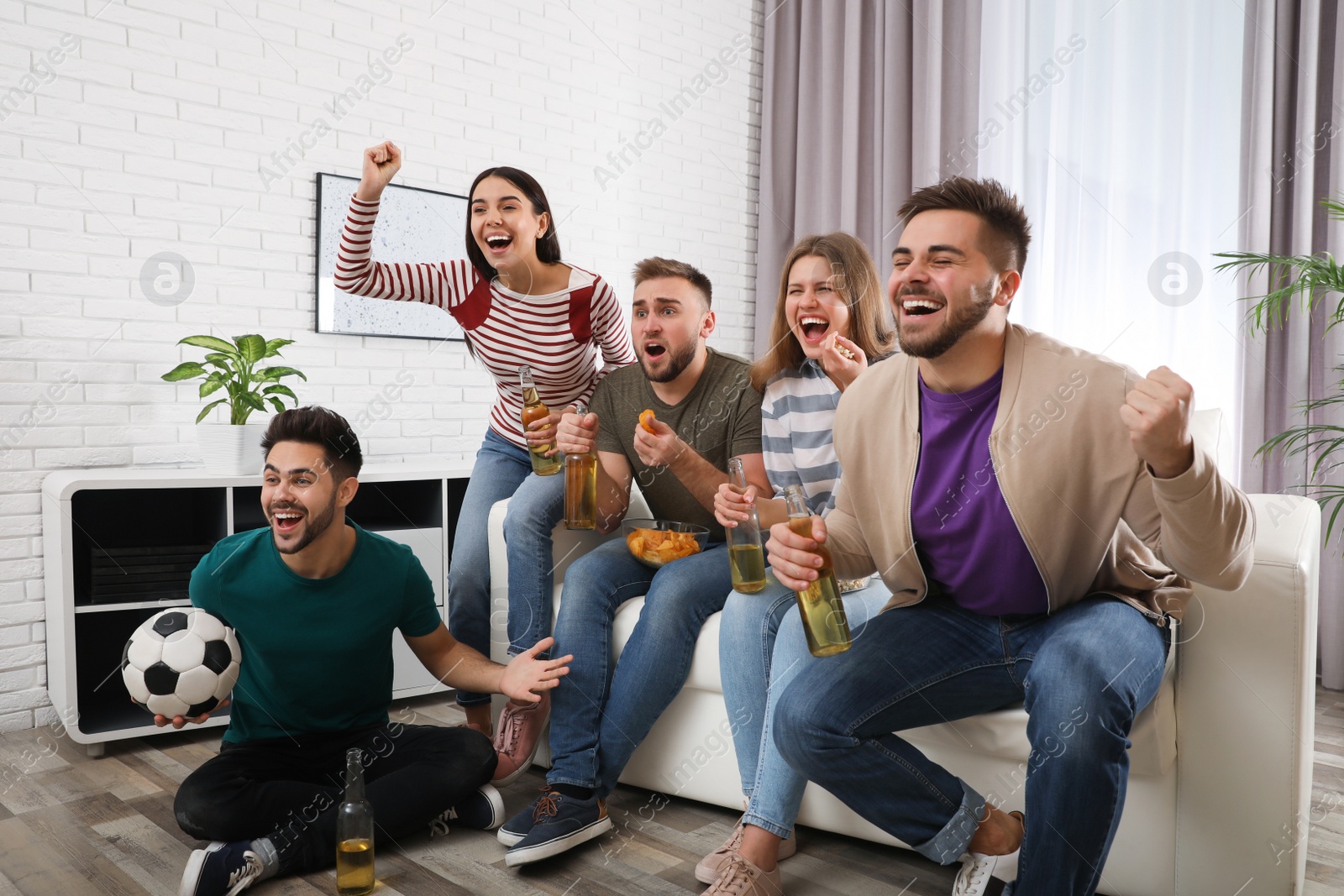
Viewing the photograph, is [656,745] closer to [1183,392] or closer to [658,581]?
[658,581]

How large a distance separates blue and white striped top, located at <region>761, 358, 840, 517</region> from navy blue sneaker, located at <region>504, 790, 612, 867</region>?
705 millimetres

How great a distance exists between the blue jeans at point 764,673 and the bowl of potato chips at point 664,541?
248 mm

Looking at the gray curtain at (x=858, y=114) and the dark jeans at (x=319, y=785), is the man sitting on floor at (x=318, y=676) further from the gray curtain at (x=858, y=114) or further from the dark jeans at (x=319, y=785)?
the gray curtain at (x=858, y=114)

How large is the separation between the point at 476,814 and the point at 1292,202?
297 centimetres

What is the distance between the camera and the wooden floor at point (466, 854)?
5.46ft

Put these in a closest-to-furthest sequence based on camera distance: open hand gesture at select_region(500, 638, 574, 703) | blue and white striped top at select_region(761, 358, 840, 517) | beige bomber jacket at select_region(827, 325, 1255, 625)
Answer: beige bomber jacket at select_region(827, 325, 1255, 625), open hand gesture at select_region(500, 638, 574, 703), blue and white striped top at select_region(761, 358, 840, 517)

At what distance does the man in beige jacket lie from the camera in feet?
4.39

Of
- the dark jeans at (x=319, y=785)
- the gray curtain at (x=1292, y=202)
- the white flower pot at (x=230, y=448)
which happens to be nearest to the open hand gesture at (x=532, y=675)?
the dark jeans at (x=319, y=785)

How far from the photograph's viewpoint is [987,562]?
153cm

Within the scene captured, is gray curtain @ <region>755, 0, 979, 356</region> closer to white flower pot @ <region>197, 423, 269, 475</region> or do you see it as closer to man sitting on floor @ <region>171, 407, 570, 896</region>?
white flower pot @ <region>197, 423, 269, 475</region>

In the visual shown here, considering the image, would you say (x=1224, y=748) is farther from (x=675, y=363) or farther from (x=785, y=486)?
(x=675, y=363)

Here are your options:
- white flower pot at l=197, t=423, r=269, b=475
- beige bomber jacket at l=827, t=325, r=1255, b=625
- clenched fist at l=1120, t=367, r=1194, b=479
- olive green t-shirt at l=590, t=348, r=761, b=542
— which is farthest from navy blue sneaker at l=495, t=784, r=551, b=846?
white flower pot at l=197, t=423, r=269, b=475

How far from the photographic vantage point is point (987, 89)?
385cm

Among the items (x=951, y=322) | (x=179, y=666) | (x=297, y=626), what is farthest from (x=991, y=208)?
(x=179, y=666)
